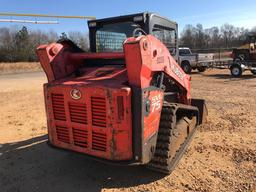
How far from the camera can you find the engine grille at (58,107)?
4426mm

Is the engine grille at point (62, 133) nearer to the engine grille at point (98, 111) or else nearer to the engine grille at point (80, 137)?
the engine grille at point (80, 137)

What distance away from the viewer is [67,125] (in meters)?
4.45

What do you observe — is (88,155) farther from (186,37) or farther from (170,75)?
(186,37)

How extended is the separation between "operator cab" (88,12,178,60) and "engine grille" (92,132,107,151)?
1.69 metres

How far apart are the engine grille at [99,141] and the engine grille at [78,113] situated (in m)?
0.25

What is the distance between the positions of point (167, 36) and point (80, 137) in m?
2.49

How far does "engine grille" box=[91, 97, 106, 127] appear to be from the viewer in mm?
4023

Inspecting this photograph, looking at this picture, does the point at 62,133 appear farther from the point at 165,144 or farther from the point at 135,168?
the point at 165,144

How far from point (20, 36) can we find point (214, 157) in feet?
166

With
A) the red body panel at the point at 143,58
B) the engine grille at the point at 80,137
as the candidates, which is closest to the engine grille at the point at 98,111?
the engine grille at the point at 80,137

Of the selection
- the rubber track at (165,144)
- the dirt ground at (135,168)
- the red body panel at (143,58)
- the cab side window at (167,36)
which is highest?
the cab side window at (167,36)

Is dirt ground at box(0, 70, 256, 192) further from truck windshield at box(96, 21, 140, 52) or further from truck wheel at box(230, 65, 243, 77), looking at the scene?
truck wheel at box(230, 65, 243, 77)

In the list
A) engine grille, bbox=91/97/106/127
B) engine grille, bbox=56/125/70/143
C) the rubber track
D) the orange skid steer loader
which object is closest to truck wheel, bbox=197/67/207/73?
the orange skid steer loader

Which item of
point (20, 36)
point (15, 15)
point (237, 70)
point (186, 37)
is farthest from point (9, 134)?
point (186, 37)
